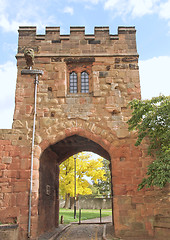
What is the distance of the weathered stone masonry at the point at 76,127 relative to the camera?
9.69 meters

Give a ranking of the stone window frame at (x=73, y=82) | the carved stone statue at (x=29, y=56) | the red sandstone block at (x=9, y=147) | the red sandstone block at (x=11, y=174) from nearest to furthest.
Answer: the red sandstone block at (x=11, y=174), the red sandstone block at (x=9, y=147), the carved stone statue at (x=29, y=56), the stone window frame at (x=73, y=82)

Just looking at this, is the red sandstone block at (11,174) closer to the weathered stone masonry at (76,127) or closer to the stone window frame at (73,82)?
the weathered stone masonry at (76,127)

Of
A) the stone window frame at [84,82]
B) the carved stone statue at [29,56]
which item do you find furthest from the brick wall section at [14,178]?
the stone window frame at [84,82]

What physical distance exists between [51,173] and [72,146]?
5.56ft

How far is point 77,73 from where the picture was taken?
39.4ft

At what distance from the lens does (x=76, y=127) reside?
10.9 metres

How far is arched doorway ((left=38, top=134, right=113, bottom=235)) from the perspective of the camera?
1089 centimetres

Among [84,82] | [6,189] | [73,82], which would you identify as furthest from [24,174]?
[84,82]

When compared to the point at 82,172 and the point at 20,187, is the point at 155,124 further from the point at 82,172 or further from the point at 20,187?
the point at 82,172

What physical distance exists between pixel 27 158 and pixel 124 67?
5.84m

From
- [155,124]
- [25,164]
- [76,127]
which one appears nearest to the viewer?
[155,124]

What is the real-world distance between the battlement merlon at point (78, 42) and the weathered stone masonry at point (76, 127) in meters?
0.05

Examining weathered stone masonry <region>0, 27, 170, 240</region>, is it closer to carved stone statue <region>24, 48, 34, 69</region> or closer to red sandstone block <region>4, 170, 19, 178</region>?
red sandstone block <region>4, 170, 19, 178</region>

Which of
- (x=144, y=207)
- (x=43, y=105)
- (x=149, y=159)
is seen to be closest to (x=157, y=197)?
(x=144, y=207)
